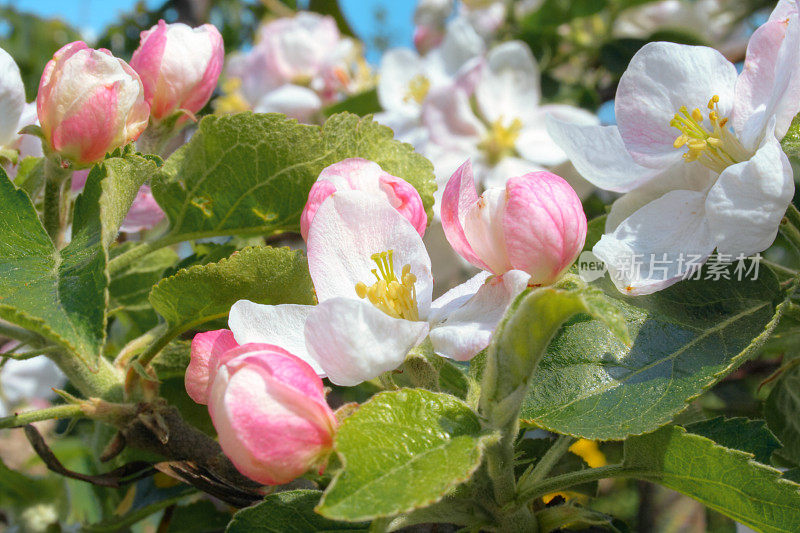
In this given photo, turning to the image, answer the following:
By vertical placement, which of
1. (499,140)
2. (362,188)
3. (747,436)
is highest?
(362,188)

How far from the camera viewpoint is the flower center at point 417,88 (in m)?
1.81

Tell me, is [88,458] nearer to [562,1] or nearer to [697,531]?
[562,1]

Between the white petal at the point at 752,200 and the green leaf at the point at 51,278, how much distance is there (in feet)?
1.44

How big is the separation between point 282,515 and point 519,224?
0.28 metres

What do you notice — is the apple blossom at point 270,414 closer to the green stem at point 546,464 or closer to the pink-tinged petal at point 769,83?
the green stem at point 546,464

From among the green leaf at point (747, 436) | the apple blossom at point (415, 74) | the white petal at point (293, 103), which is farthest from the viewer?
the white petal at point (293, 103)

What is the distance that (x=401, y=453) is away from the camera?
0.43 m

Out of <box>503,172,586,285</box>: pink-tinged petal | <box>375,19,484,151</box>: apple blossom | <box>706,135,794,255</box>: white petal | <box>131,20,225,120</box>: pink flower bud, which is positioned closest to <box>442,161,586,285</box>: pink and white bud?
<box>503,172,586,285</box>: pink-tinged petal

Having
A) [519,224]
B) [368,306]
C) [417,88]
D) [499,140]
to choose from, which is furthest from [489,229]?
[417,88]

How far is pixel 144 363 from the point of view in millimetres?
668

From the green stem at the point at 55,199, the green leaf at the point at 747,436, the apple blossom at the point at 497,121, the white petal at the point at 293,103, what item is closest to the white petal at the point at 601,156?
the green leaf at the point at 747,436

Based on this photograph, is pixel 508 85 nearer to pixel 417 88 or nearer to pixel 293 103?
pixel 417 88

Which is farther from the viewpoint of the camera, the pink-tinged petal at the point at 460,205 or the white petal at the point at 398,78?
the white petal at the point at 398,78

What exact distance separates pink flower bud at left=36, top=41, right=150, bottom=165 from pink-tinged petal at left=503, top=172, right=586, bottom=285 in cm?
34
